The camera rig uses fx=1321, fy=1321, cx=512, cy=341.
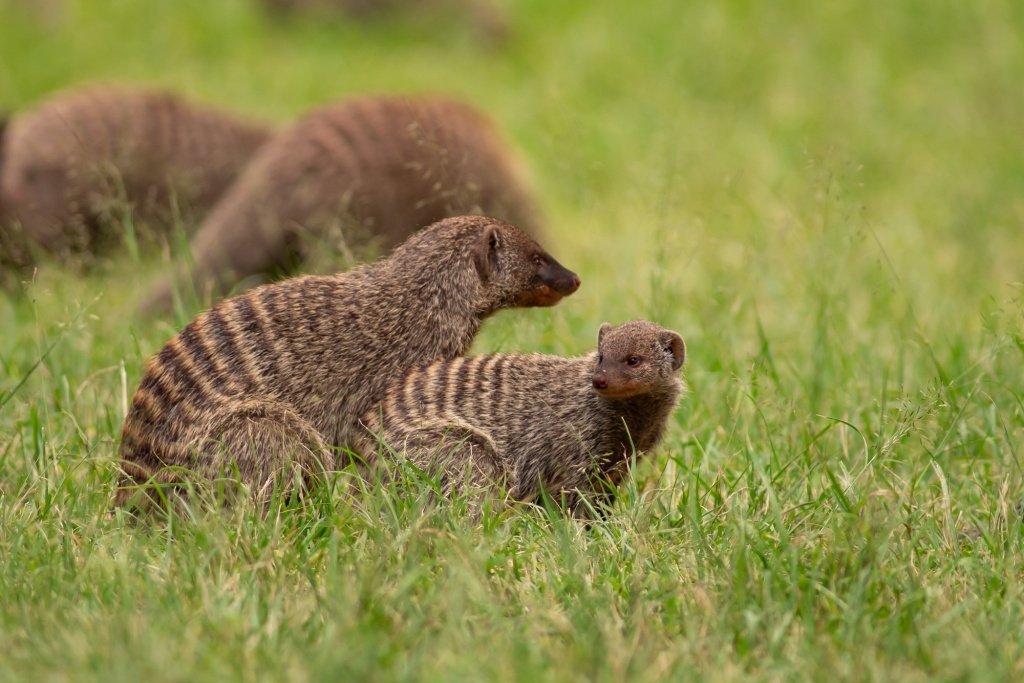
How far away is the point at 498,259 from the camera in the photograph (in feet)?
12.1

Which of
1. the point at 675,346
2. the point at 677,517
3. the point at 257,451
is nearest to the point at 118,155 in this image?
the point at 257,451

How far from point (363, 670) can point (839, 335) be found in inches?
106

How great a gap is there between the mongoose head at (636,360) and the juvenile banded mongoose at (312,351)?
1.21 ft

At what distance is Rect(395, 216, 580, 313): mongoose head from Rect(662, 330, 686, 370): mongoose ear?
0.38 m

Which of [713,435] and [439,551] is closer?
[439,551]

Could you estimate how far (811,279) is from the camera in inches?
183

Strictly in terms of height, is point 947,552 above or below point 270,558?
above

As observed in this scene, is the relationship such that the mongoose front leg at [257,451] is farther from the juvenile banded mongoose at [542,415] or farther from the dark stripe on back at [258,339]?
the juvenile banded mongoose at [542,415]

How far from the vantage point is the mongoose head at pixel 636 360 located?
3.31 m

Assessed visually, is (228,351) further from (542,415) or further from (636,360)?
(636,360)

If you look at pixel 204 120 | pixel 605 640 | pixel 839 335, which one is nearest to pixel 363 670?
pixel 605 640

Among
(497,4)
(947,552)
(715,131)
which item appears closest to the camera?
(947,552)

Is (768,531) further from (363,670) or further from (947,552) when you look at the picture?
(363,670)

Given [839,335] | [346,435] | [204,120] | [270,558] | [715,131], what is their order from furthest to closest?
[715,131] → [204,120] → [839,335] → [346,435] → [270,558]
